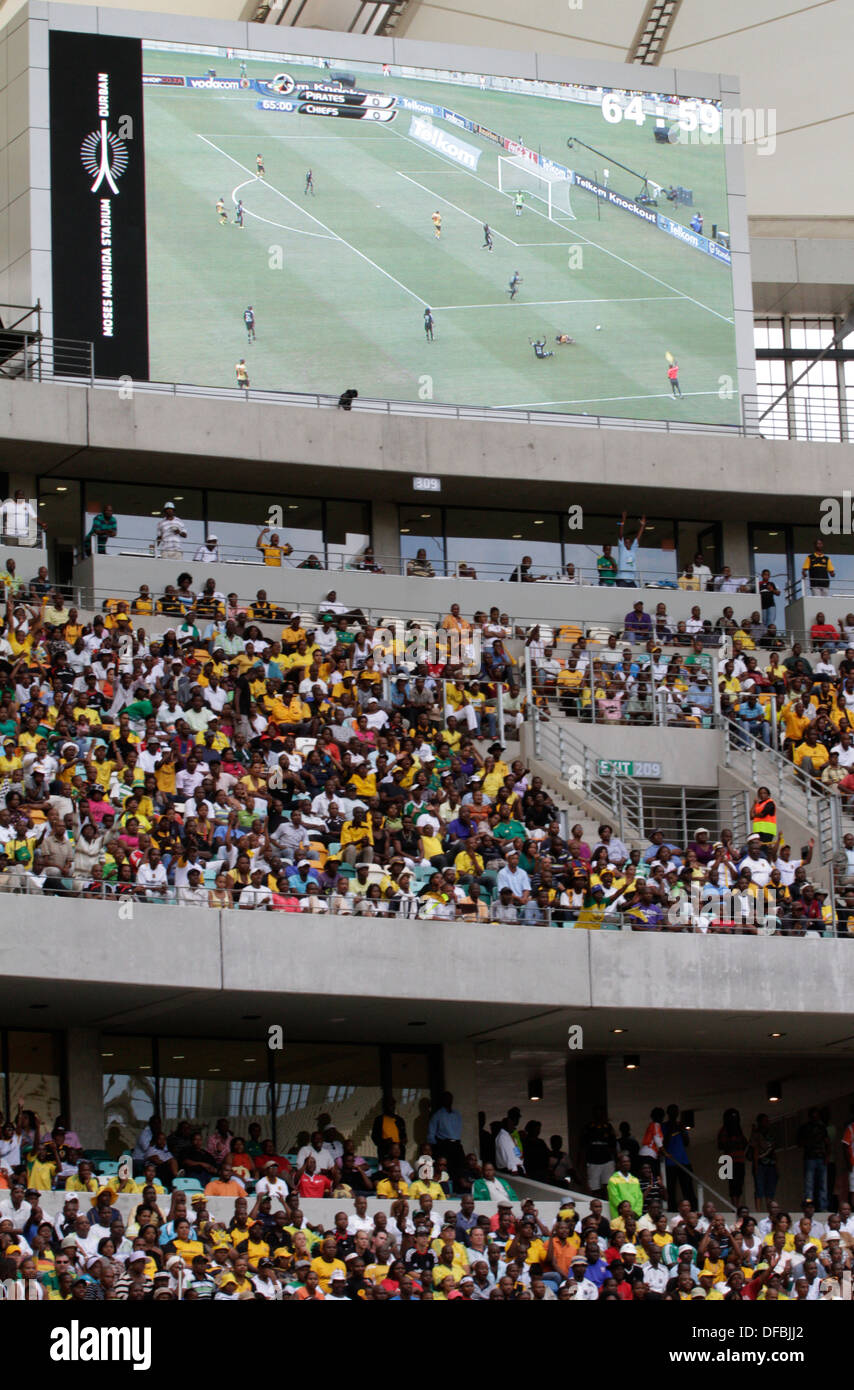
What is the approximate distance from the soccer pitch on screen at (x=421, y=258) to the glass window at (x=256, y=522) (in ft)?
5.42

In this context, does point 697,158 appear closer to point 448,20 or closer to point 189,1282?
point 448,20

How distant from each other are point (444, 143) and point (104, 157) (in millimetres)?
5538

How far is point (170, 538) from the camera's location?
102ft

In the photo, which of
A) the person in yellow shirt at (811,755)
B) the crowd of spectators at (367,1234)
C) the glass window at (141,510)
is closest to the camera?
the crowd of spectators at (367,1234)

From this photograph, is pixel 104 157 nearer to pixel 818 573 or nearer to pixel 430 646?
pixel 430 646

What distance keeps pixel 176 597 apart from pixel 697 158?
12918 mm

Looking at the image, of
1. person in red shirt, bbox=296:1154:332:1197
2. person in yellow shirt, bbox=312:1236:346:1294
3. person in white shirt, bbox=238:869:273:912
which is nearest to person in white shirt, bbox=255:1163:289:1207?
person in red shirt, bbox=296:1154:332:1197

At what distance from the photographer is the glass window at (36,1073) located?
79.8ft

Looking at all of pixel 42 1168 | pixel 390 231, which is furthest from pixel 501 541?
pixel 42 1168

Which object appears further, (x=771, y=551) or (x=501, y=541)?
(x=771, y=551)

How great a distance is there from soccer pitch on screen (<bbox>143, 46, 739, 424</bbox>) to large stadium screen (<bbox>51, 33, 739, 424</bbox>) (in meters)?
0.03

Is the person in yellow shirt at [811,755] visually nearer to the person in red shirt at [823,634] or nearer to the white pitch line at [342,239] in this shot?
the person in red shirt at [823,634]

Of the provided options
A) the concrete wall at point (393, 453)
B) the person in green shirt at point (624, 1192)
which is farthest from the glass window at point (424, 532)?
the person in green shirt at point (624, 1192)
